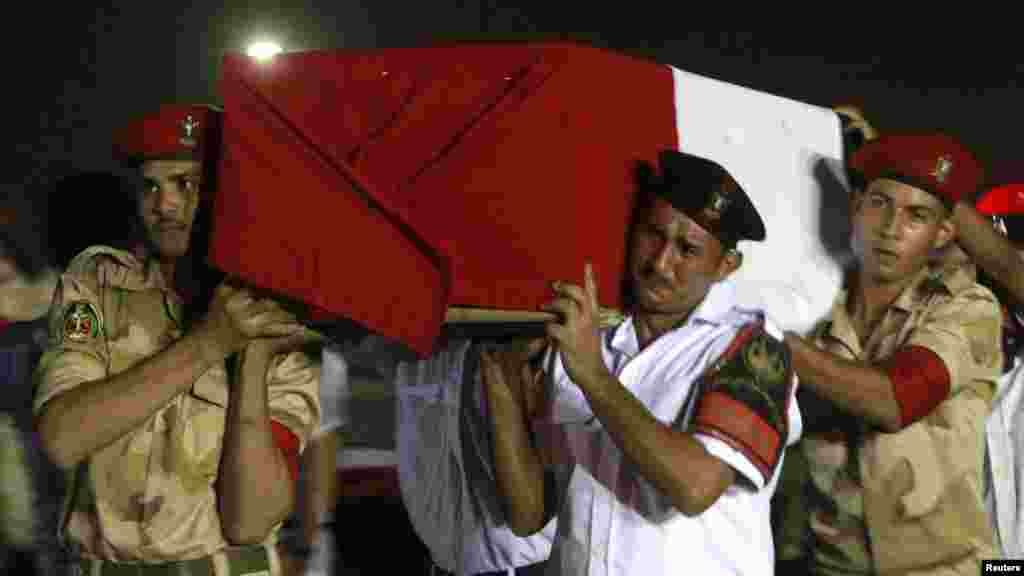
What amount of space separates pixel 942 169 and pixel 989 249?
0.32m

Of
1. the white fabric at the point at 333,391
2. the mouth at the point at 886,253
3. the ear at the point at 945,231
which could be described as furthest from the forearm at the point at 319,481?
the ear at the point at 945,231

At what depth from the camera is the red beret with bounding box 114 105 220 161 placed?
204 cm

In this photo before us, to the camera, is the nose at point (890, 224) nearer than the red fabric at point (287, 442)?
No

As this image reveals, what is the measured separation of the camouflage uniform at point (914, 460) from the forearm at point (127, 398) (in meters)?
1.31

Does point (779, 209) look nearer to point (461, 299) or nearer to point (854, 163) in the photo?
point (854, 163)

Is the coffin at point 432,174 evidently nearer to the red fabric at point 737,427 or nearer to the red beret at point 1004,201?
the red fabric at point 737,427

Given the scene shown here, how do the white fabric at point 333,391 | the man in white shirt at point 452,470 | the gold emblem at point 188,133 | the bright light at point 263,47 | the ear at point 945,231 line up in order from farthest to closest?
1. the bright light at point 263,47
2. the white fabric at point 333,391
3. the man in white shirt at point 452,470
4. the ear at point 945,231
5. the gold emblem at point 188,133

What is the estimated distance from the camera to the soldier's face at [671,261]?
195 centimetres

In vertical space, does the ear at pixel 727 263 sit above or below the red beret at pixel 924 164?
below

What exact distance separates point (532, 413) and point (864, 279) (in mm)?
847

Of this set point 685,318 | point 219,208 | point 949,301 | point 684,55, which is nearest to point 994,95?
point 684,55

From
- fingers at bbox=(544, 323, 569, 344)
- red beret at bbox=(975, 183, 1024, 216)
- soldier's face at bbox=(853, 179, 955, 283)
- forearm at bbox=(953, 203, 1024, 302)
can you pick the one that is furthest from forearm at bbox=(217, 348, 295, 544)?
red beret at bbox=(975, 183, 1024, 216)

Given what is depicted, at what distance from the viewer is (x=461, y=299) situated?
1.97 m

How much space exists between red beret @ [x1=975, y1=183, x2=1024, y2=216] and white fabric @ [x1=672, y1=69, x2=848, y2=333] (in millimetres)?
991
